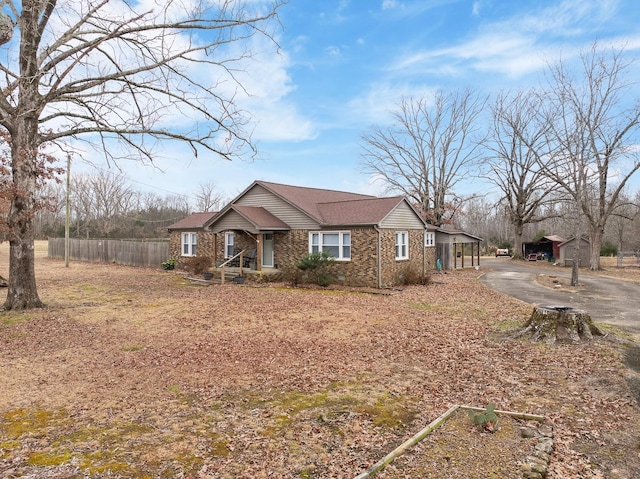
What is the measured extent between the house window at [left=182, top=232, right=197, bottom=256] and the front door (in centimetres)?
644

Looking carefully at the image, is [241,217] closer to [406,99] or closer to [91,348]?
[91,348]

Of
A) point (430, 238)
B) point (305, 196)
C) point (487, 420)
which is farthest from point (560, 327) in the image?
point (430, 238)

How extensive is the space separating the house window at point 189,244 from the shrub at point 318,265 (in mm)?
10233

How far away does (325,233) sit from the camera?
61.9 ft

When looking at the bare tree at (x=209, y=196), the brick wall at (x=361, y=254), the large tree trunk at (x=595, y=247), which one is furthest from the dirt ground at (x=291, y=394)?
the bare tree at (x=209, y=196)

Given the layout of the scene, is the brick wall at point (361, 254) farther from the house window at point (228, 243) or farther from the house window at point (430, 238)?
the house window at point (430, 238)

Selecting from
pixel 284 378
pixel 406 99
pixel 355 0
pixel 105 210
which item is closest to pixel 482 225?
pixel 406 99

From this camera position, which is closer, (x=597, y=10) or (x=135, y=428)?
(x=135, y=428)

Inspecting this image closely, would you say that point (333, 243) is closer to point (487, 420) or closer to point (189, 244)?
point (189, 244)

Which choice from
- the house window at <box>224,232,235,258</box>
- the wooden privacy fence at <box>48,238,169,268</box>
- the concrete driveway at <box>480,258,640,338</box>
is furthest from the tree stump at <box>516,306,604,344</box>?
the wooden privacy fence at <box>48,238,169,268</box>

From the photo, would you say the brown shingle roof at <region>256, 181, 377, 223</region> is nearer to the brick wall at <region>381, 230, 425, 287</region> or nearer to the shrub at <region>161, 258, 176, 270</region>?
the brick wall at <region>381, 230, 425, 287</region>

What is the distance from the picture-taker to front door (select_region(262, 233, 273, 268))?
20.9m

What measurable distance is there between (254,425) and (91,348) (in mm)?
5097

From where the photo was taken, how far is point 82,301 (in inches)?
542
